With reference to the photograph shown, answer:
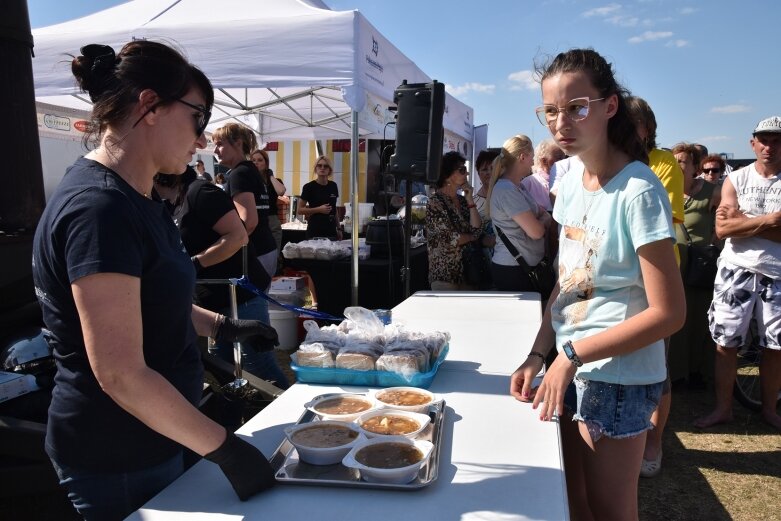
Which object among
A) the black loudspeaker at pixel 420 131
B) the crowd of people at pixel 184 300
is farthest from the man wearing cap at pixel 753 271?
the crowd of people at pixel 184 300

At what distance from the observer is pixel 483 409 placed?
157cm

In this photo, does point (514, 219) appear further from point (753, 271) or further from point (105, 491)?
point (105, 491)

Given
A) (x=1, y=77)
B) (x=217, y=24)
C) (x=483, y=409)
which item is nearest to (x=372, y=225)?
(x=217, y=24)

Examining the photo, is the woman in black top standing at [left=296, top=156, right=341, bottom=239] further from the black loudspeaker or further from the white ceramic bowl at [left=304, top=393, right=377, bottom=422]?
the white ceramic bowl at [left=304, top=393, right=377, bottom=422]

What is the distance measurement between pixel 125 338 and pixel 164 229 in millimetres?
295

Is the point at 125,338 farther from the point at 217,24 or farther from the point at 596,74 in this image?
the point at 217,24

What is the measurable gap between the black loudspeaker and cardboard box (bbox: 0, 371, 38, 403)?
99.9 inches

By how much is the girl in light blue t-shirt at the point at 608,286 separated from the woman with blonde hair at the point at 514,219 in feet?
6.41

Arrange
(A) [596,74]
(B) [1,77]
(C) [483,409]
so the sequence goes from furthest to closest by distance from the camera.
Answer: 1. (B) [1,77]
2. (C) [483,409]
3. (A) [596,74]

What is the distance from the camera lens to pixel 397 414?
1445 millimetres

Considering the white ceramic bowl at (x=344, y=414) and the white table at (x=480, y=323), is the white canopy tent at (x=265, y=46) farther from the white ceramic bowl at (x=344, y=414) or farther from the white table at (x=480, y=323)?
the white ceramic bowl at (x=344, y=414)

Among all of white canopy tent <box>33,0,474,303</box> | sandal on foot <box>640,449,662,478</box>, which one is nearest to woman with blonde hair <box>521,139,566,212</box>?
white canopy tent <box>33,0,474,303</box>

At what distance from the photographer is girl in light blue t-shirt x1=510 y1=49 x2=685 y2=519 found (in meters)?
1.20

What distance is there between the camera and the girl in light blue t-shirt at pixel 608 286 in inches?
47.4
